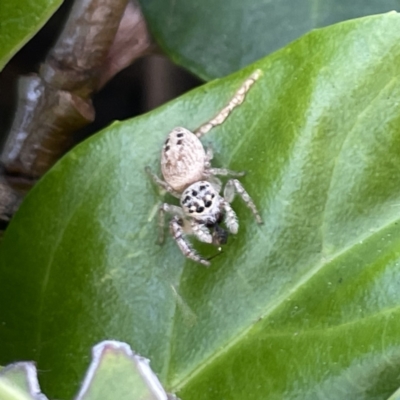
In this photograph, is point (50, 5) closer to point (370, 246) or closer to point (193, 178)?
point (193, 178)

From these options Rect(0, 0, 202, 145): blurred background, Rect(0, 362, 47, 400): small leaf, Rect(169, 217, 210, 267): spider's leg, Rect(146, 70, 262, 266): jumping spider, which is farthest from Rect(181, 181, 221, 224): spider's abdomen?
Rect(0, 362, 47, 400): small leaf

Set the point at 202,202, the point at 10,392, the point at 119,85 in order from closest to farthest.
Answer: the point at 10,392, the point at 202,202, the point at 119,85

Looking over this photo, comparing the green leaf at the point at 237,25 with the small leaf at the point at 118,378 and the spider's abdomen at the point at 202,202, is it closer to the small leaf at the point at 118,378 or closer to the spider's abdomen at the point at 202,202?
the spider's abdomen at the point at 202,202

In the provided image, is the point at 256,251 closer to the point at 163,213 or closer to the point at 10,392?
the point at 163,213

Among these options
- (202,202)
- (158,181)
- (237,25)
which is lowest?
(202,202)

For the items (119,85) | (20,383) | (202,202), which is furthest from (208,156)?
(119,85)

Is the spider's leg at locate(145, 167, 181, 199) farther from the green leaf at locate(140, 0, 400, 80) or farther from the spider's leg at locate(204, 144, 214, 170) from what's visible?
the green leaf at locate(140, 0, 400, 80)

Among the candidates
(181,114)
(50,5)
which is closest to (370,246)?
(181,114)
